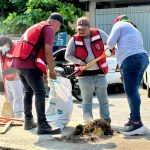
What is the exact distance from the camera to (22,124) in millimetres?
7902

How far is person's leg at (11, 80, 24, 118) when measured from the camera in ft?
28.6

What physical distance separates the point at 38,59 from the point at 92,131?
134cm

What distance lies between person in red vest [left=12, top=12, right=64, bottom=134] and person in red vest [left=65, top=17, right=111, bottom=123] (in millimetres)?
623

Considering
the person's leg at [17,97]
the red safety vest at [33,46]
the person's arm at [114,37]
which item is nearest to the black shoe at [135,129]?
the person's arm at [114,37]

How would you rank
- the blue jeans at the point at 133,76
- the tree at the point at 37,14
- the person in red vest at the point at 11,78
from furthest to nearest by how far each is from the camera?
the tree at the point at 37,14 < the person in red vest at the point at 11,78 < the blue jeans at the point at 133,76

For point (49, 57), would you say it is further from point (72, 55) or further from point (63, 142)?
point (63, 142)

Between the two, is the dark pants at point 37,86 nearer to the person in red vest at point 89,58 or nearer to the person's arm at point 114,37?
the person in red vest at point 89,58

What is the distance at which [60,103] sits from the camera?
756 cm

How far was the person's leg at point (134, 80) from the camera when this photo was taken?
270 inches

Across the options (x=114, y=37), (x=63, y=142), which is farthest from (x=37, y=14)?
(x=63, y=142)

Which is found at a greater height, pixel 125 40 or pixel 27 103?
pixel 125 40

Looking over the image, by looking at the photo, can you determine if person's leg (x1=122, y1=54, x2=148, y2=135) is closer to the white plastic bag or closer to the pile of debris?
the pile of debris

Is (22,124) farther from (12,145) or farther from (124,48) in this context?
(124,48)

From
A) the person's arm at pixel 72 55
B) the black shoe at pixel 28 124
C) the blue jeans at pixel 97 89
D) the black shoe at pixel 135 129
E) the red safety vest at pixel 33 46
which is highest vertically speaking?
the red safety vest at pixel 33 46
